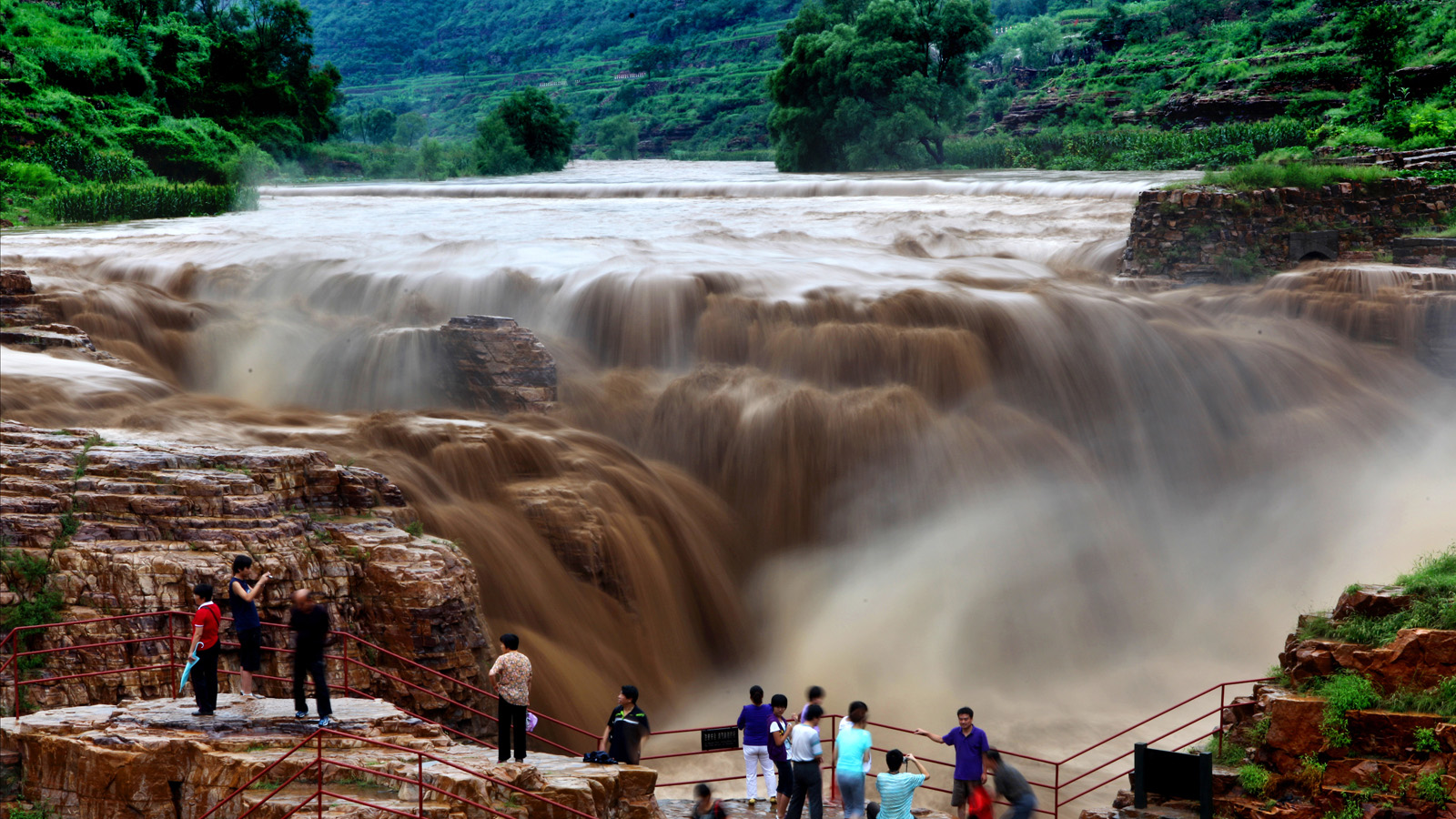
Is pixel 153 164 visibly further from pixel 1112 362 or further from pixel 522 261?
pixel 1112 362

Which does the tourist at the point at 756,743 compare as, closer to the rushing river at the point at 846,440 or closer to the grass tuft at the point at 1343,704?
the rushing river at the point at 846,440

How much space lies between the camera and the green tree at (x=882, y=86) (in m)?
56.9

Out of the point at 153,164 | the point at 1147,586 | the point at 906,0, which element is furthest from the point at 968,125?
the point at 1147,586

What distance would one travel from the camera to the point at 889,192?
44.2 meters

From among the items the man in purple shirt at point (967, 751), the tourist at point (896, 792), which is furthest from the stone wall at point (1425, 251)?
the tourist at point (896, 792)

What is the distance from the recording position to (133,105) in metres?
52.1

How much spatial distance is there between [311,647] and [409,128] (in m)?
116

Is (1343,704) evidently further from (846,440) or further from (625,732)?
(846,440)

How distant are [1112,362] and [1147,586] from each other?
18.7ft

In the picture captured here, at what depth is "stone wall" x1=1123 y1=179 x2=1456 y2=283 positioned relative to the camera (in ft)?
99.0

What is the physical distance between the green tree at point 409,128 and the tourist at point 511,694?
365 feet

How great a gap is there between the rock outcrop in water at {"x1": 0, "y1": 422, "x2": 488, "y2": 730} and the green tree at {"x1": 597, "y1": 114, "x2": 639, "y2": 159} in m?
92.6

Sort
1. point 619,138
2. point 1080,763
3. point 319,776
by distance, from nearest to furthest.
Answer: point 319,776 → point 1080,763 → point 619,138

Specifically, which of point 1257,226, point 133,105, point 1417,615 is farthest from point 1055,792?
point 133,105
